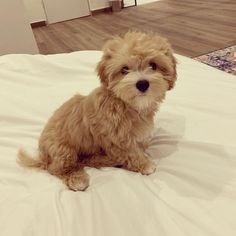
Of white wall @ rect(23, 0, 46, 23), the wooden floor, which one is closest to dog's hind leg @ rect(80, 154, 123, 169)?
the wooden floor

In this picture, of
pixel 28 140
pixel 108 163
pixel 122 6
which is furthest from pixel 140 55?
pixel 122 6

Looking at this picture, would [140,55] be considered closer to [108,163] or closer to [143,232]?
[108,163]

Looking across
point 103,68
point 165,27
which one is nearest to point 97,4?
point 165,27

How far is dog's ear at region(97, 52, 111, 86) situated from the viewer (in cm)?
115

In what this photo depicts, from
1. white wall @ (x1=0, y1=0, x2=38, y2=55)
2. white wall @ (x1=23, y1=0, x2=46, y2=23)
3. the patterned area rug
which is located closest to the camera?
the patterned area rug

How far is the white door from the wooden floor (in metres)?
0.18

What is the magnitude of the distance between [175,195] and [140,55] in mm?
521

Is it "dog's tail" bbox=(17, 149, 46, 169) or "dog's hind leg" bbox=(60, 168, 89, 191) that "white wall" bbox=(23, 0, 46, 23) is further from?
"dog's hind leg" bbox=(60, 168, 89, 191)

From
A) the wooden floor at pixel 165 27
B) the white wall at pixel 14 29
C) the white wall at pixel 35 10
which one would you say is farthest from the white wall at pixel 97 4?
the white wall at pixel 14 29

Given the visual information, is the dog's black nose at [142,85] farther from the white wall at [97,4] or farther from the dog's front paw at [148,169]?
the white wall at [97,4]

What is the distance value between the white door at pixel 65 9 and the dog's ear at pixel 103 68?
4862 mm

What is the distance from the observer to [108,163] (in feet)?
4.18

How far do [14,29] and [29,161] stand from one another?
248cm

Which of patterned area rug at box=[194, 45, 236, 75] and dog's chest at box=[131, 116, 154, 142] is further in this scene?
patterned area rug at box=[194, 45, 236, 75]
